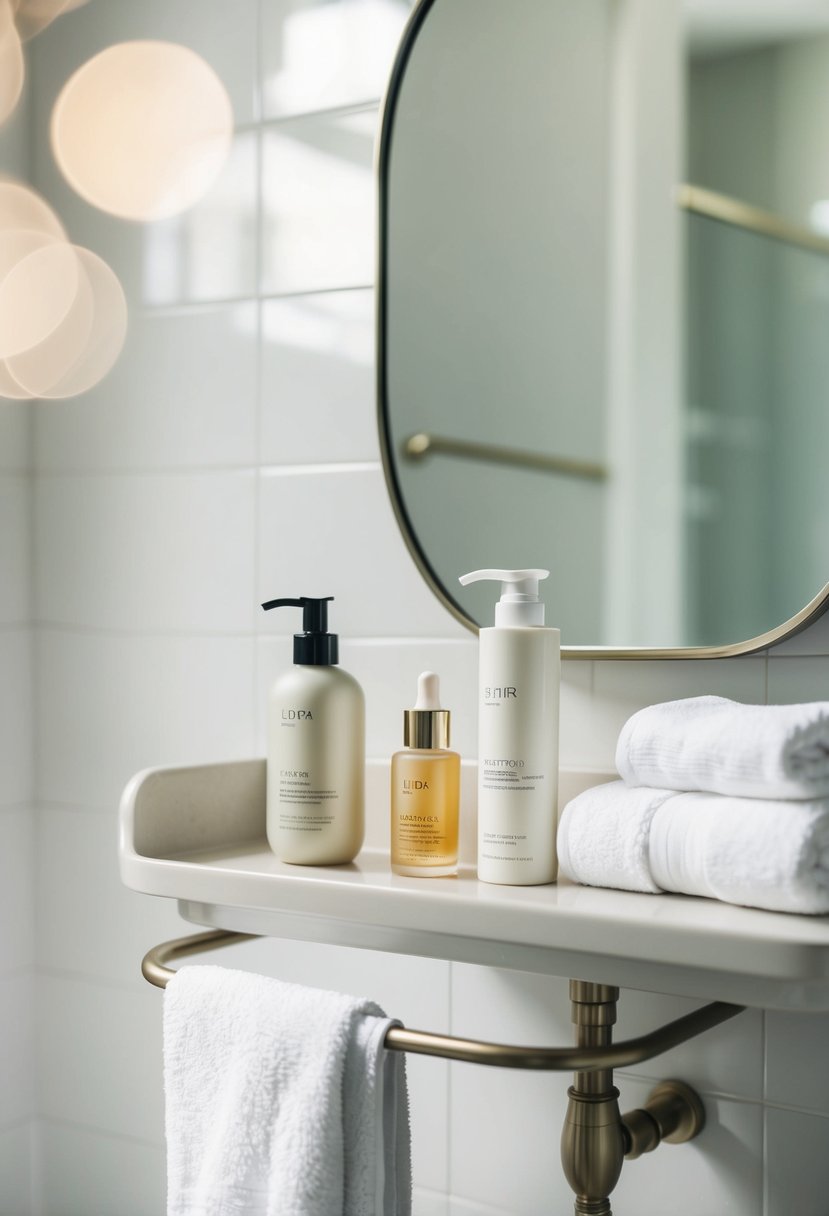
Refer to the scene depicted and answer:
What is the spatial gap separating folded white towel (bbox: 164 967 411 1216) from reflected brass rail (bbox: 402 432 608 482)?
1.49ft

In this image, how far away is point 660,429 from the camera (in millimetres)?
960

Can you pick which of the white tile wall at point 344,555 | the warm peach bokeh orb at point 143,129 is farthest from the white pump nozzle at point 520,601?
the warm peach bokeh orb at point 143,129

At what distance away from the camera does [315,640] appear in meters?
0.92

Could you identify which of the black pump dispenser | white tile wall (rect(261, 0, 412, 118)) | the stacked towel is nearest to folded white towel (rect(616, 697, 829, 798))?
the stacked towel

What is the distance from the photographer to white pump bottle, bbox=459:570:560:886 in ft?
2.71

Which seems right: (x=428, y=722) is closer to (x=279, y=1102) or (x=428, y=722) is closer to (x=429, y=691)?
(x=429, y=691)

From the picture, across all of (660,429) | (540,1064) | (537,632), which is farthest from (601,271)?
(540,1064)

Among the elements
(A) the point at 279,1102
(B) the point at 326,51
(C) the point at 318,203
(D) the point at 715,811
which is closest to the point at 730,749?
(D) the point at 715,811

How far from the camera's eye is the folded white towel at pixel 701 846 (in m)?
0.70

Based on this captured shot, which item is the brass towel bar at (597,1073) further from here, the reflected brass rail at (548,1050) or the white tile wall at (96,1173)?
the white tile wall at (96,1173)

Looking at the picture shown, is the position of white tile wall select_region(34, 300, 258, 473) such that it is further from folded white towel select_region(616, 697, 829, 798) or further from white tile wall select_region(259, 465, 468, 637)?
folded white towel select_region(616, 697, 829, 798)

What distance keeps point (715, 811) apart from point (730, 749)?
0.04 m

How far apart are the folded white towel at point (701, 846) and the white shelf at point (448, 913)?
0.01 m

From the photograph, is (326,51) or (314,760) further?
(326,51)
